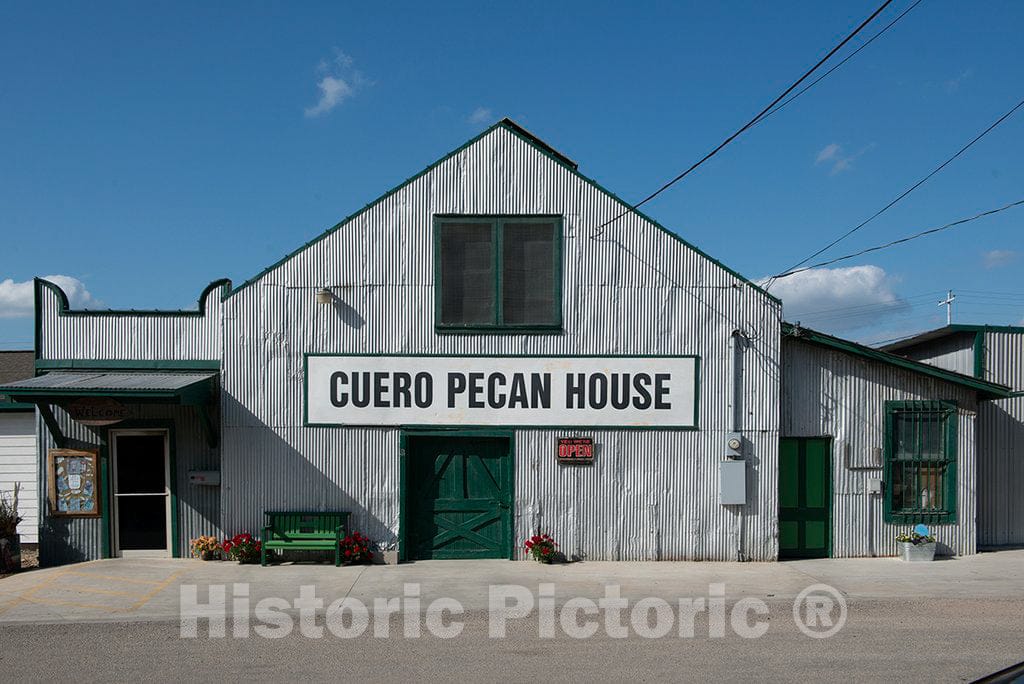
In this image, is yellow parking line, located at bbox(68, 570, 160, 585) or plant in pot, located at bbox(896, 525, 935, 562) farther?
plant in pot, located at bbox(896, 525, 935, 562)

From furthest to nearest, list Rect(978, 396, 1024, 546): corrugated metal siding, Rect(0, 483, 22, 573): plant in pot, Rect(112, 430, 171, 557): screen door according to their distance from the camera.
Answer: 1. Rect(978, 396, 1024, 546): corrugated metal siding
2. Rect(112, 430, 171, 557): screen door
3. Rect(0, 483, 22, 573): plant in pot

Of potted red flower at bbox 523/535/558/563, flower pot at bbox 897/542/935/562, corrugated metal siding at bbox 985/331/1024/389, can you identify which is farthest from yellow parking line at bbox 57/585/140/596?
corrugated metal siding at bbox 985/331/1024/389

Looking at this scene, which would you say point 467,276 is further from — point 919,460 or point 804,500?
point 919,460

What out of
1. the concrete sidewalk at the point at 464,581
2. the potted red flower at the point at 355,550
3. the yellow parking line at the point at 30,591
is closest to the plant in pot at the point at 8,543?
the concrete sidewalk at the point at 464,581

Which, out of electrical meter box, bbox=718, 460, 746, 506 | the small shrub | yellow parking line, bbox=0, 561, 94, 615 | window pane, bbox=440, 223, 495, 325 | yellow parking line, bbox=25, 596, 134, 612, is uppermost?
window pane, bbox=440, 223, 495, 325

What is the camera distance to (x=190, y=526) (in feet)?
42.4

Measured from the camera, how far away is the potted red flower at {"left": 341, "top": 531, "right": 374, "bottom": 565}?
12430 mm

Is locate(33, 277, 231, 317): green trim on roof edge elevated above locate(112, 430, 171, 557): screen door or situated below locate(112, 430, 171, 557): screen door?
above

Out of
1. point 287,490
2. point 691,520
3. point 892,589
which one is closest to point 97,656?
point 287,490

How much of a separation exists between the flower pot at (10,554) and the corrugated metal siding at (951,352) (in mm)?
16900

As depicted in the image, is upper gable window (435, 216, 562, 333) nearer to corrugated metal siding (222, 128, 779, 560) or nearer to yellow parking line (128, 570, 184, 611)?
corrugated metal siding (222, 128, 779, 560)

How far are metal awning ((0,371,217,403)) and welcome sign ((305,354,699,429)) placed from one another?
182 centimetres

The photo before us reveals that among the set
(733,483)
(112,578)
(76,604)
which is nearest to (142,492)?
(112,578)

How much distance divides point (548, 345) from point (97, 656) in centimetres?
767
